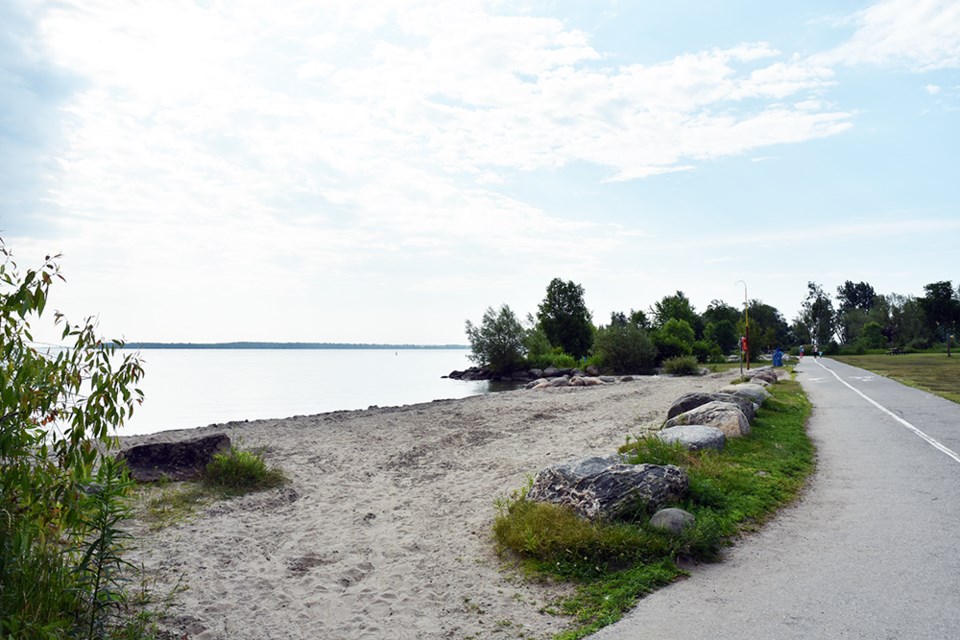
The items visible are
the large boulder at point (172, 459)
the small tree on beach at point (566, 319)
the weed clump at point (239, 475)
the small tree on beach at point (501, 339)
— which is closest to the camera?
the weed clump at point (239, 475)

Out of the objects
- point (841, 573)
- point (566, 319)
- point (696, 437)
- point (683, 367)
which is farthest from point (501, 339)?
point (841, 573)

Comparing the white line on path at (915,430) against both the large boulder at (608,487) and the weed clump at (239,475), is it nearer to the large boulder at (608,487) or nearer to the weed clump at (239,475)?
the large boulder at (608,487)

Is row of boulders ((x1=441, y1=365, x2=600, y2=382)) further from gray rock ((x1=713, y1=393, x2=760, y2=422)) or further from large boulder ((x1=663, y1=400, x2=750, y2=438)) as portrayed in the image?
large boulder ((x1=663, y1=400, x2=750, y2=438))

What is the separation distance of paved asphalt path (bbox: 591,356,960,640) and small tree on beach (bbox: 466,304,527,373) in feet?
186

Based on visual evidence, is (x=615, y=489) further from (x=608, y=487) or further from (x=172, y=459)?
(x=172, y=459)

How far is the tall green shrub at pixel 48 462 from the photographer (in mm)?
3875

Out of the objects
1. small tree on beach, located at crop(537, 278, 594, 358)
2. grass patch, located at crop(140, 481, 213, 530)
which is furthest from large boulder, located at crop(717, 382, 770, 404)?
small tree on beach, located at crop(537, 278, 594, 358)

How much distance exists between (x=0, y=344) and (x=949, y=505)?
1002 cm

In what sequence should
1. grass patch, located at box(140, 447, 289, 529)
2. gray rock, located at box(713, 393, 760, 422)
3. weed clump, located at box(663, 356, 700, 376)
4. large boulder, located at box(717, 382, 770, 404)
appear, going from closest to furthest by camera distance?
grass patch, located at box(140, 447, 289, 529) → gray rock, located at box(713, 393, 760, 422) → large boulder, located at box(717, 382, 770, 404) → weed clump, located at box(663, 356, 700, 376)

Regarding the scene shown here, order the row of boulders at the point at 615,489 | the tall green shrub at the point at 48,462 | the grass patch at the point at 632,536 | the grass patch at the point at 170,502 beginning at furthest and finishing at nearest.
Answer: the grass patch at the point at 170,502, the row of boulders at the point at 615,489, the grass patch at the point at 632,536, the tall green shrub at the point at 48,462

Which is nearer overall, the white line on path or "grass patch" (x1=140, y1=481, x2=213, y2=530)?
"grass patch" (x1=140, y1=481, x2=213, y2=530)

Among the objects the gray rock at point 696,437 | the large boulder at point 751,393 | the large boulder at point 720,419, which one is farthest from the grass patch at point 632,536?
the large boulder at point 751,393

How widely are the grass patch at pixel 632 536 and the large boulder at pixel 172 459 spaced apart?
5093mm

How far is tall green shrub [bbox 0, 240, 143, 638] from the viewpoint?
3875 millimetres
